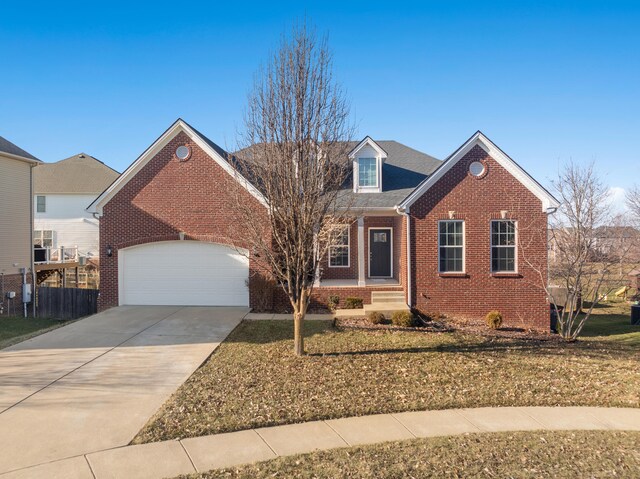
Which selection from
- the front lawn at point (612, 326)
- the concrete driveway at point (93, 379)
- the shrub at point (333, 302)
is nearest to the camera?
the concrete driveway at point (93, 379)

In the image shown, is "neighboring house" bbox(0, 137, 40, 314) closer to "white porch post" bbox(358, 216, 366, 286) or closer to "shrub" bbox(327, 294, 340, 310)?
"shrub" bbox(327, 294, 340, 310)

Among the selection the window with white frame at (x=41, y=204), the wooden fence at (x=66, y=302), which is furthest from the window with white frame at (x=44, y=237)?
the wooden fence at (x=66, y=302)

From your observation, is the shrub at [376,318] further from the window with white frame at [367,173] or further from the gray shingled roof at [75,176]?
the gray shingled roof at [75,176]

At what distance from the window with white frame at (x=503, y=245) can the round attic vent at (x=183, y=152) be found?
10.5 m

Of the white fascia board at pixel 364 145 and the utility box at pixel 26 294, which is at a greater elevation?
the white fascia board at pixel 364 145

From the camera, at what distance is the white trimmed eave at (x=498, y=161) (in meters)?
13.8

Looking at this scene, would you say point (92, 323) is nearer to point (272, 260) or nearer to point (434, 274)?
point (272, 260)

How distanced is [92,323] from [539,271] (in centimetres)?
1329

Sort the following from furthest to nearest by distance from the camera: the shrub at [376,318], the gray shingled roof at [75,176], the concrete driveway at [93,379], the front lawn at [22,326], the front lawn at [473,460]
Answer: the gray shingled roof at [75,176] < the shrub at [376,318] < the front lawn at [22,326] < the concrete driveway at [93,379] < the front lawn at [473,460]

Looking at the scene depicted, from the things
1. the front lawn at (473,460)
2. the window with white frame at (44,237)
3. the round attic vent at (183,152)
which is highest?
the round attic vent at (183,152)

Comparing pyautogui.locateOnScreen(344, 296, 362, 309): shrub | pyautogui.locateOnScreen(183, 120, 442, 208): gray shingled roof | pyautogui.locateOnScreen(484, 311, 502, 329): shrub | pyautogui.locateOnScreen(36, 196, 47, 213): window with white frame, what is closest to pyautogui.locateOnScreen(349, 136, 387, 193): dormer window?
pyautogui.locateOnScreen(183, 120, 442, 208): gray shingled roof

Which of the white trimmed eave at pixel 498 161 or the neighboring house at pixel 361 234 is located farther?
the neighboring house at pixel 361 234

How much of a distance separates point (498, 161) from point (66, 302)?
16397 mm

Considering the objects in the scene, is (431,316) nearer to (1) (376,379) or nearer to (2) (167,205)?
(1) (376,379)
